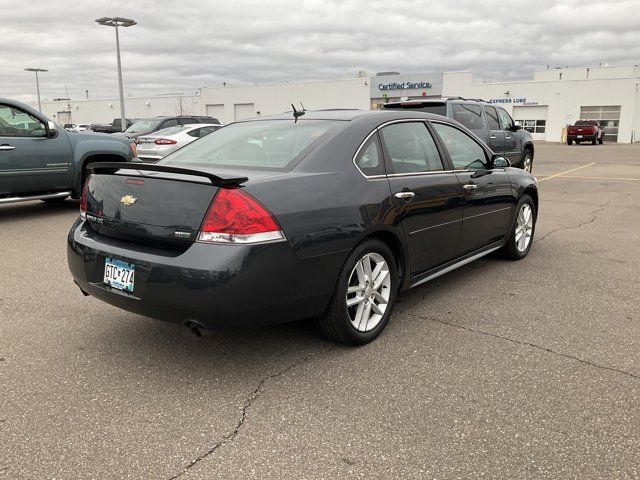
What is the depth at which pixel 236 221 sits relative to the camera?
2.90 m

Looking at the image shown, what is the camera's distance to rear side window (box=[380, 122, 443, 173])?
399cm

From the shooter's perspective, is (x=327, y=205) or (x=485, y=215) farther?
(x=485, y=215)

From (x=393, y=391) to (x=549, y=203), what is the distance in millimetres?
8320

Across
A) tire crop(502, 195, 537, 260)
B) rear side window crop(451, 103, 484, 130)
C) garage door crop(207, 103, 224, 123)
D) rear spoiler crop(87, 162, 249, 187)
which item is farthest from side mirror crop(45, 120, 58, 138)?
garage door crop(207, 103, 224, 123)

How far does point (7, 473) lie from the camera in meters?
2.33

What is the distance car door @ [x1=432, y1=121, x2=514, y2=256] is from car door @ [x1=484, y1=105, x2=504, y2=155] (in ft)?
23.2

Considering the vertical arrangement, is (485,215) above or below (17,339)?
above

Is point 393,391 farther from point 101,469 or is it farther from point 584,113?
point 584,113

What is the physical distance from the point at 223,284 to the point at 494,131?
35.3ft

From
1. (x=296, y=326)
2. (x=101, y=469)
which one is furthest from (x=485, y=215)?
(x=101, y=469)

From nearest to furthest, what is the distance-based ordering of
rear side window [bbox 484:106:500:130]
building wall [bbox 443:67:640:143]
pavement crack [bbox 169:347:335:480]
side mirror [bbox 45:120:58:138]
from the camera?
pavement crack [bbox 169:347:335:480] < side mirror [bbox 45:120:58:138] < rear side window [bbox 484:106:500:130] < building wall [bbox 443:67:640:143]

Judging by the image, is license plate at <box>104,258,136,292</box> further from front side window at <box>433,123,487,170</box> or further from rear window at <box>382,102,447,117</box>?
rear window at <box>382,102,447,117</box>

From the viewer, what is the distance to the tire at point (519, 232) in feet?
18.6

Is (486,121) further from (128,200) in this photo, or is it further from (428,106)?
(128,200)
